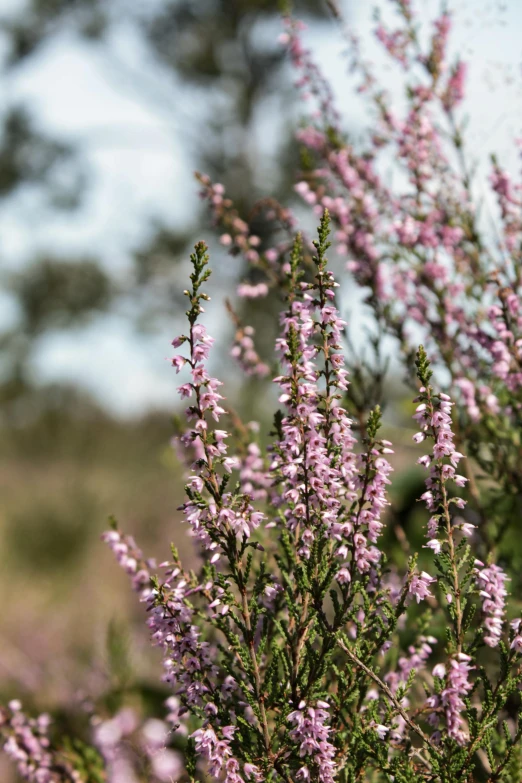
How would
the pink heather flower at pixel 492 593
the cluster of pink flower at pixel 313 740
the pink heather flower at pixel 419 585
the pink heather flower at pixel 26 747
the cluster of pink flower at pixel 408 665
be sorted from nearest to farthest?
the cluster of pink flower at pixel 313 740
the pink heather flower at pixel 419 585
the pink heather flower at pixel 492 593
the cluster of pink flower at pixel 408 665
the pink heather flower at pixel 26 747

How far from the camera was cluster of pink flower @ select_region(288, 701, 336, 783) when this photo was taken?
72.3 inches

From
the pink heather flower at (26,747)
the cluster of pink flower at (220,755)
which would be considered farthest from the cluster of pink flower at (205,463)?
the pink heather flower at (26,747)

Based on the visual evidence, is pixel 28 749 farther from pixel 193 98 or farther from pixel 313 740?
pixel 193 98

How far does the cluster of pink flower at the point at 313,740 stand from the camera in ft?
6.03

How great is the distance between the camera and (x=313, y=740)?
5.97ft

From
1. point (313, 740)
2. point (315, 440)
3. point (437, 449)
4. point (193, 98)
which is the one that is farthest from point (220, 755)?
point (193, 98)

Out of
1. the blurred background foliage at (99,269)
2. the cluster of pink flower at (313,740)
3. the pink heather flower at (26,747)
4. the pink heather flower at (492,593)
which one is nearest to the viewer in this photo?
the cluster of pink flower at (313,740)

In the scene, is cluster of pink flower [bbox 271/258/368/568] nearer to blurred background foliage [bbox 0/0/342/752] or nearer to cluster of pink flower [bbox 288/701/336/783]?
cluster of pink flower [bbox 288/701/336/783]

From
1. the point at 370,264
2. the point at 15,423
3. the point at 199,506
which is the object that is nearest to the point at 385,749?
the point at 199,506

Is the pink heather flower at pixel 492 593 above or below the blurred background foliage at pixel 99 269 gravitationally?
below

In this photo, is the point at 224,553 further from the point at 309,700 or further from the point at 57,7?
the point at 57,7

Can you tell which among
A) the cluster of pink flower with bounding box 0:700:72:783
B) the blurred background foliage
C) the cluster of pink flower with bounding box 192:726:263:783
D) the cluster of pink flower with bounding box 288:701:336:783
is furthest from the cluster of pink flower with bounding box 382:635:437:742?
the blurred background foliage

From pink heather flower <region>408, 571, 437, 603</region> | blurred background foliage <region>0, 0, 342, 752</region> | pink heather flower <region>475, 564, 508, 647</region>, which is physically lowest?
pink heather flower <region>475, 564, 508, 647</region>

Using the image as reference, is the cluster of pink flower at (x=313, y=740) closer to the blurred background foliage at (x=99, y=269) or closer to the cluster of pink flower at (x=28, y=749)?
the cluster of pink flower at (x=28, y=749)
